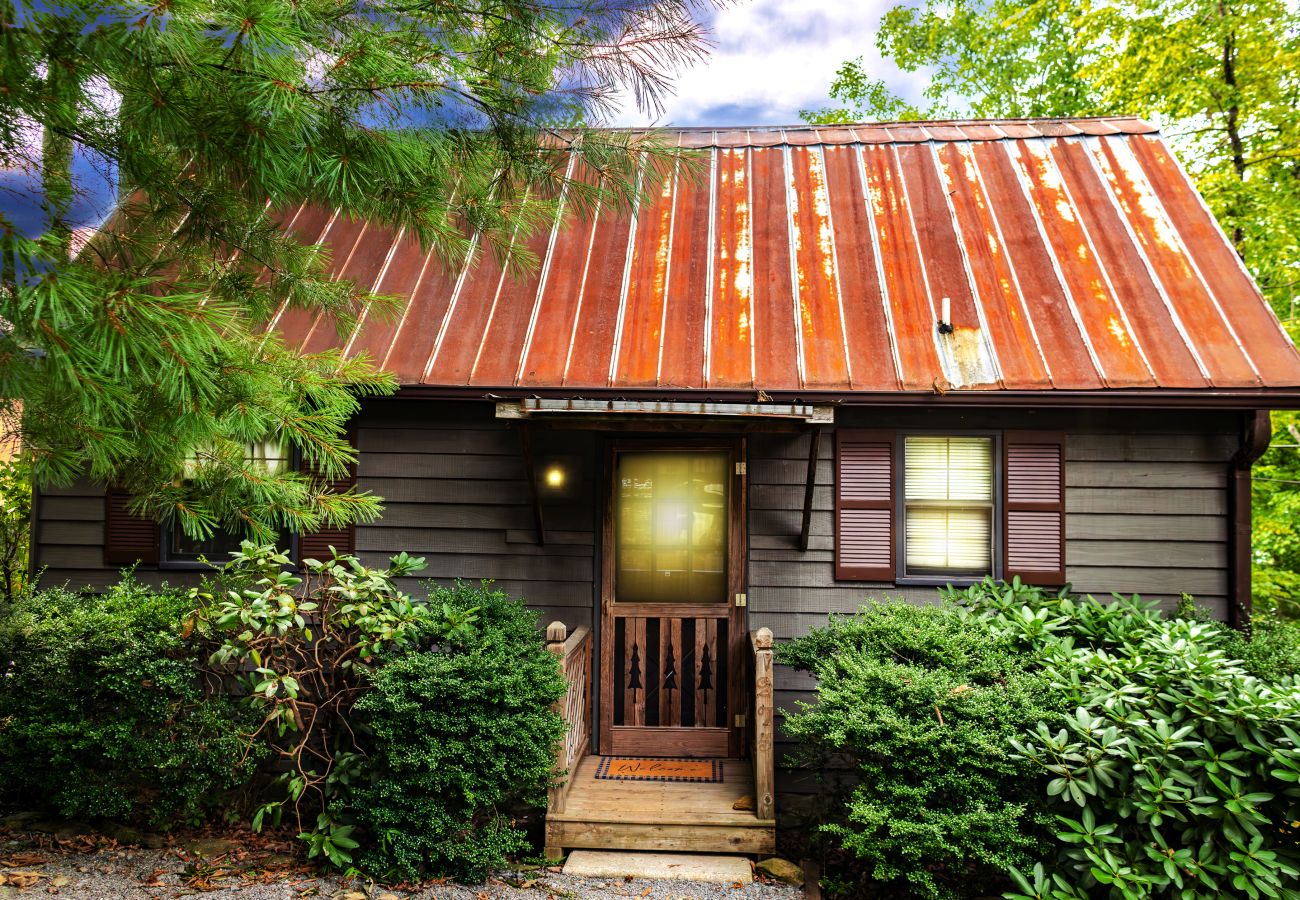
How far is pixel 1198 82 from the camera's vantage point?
430 inches

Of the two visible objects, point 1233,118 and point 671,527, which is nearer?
point 671,527

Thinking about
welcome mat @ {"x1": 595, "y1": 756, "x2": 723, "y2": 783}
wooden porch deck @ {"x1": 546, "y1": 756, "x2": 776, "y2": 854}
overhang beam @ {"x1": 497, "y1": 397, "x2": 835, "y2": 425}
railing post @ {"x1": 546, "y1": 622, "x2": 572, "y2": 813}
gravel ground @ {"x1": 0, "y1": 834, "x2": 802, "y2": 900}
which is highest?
overhang beam @ {"x1": 497, "y1": 397, "x2": 835, "y2": 425}

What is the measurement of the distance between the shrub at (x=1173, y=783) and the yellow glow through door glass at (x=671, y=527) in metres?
2.47

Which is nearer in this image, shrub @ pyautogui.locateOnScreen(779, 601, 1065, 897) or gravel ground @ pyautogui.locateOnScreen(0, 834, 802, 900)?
shrub @ pyautogui.locateOnScreen(779, 601, 1065, 897)

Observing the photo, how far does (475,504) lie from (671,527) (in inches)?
59.0

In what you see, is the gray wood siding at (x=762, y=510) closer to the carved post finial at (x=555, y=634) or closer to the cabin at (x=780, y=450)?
the cabin at (x=780, y=450)

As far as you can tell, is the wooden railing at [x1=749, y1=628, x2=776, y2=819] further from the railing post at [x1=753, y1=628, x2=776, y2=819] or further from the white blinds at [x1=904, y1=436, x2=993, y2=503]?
the white blinds at [x1=904, y1=436, x2=993, y2=503]

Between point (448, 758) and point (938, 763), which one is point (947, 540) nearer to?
point (938, 763)

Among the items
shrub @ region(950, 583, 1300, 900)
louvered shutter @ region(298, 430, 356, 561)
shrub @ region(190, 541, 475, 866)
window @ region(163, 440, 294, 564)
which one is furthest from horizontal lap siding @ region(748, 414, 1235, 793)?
window @ region(163, 440, 294, 564)

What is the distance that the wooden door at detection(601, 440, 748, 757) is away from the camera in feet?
18.6

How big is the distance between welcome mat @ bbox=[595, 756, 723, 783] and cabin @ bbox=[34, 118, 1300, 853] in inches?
1.2

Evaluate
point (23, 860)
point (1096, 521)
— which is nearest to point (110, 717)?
point (23, 860)

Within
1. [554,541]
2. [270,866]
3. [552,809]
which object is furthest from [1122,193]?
[270,866]

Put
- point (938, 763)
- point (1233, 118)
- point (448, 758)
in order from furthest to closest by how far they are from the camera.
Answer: point (1233, 118), point (448, 758), point (938, 763)
